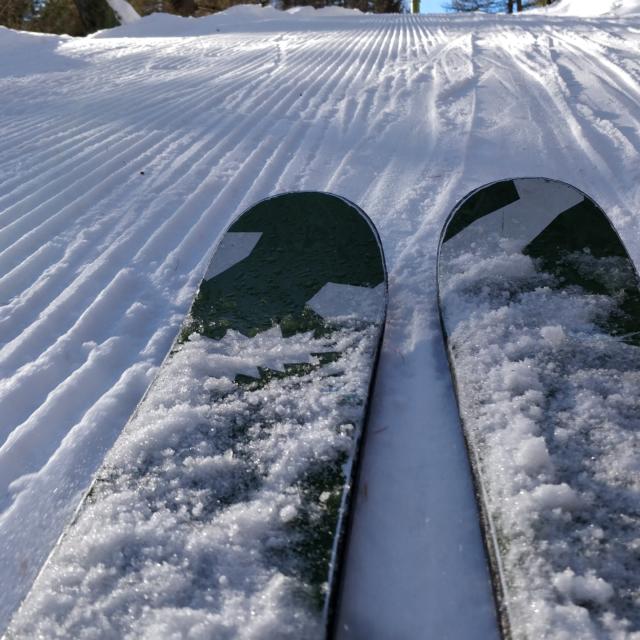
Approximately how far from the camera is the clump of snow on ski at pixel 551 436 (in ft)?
3.76

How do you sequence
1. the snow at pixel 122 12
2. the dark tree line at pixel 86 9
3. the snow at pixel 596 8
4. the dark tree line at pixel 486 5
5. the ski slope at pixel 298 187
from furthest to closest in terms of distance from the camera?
the dark tree line at pixel 486 5
the snow at pixel 122 12
the dark tree line at pixel 86 9
the snow at pixel 596 8
the ski slope at pixel 298 187

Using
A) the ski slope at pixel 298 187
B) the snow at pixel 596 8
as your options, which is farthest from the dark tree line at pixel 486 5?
the ski slope at pixel 298 187

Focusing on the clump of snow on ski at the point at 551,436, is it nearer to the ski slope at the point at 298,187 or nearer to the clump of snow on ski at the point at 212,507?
the ski slope at the point at 298,187

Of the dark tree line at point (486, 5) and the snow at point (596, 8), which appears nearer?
the snow at point (596, 8)

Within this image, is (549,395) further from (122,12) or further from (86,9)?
(122,12)

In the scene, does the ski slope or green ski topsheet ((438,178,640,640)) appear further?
the ski slope

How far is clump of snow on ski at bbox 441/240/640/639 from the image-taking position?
1.15 metres

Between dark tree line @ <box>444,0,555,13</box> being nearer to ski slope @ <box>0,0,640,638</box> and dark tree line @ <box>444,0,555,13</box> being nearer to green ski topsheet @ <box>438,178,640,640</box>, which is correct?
ski slope @ <box>0,0,640,638</box>

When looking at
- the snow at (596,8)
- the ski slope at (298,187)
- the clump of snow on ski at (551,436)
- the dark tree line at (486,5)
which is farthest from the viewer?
the dark tree line at (486,5)

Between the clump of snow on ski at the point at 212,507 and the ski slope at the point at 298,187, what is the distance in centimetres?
13

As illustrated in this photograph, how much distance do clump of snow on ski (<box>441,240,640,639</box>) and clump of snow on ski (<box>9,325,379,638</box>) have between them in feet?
1.03

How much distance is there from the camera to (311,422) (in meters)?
1.59

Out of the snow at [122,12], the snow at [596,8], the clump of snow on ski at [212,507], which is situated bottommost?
the clump of snow on ski at [212,507]

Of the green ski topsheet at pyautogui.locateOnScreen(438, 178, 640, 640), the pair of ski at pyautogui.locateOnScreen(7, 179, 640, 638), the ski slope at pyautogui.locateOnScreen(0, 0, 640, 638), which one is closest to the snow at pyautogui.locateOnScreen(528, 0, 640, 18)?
the ski slope at pyautogui.locateOnScreen(0, 0, 640, 638)
